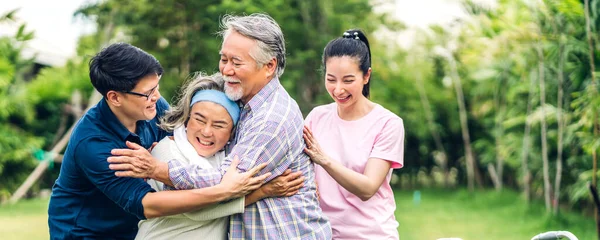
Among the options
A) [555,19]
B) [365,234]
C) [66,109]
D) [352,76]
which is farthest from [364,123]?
[66,109]

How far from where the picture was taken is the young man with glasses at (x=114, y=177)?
116 inches

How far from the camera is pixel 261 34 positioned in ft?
10.4

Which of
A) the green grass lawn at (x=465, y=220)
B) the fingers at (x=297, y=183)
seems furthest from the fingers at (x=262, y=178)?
the green grass lawn at (x=465, y=220)

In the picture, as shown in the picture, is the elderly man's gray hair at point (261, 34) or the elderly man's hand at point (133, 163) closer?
the elderly man's hand at point (133, 163)

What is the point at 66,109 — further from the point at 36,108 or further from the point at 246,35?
the point at 246,35

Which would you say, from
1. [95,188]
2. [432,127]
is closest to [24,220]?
[95,188]

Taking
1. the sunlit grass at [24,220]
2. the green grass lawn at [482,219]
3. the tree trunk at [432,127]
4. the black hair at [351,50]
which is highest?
the black hair at [351,50]

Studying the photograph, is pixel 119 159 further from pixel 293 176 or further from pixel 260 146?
pixel 293 176

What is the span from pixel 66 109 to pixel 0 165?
3098 millimetres

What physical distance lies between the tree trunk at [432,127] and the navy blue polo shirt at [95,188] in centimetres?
1612

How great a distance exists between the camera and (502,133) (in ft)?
50.0

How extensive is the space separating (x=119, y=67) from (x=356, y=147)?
1.13m

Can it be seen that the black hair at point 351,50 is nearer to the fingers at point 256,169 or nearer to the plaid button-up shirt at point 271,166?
the plaid button-up shirt at point 271,166

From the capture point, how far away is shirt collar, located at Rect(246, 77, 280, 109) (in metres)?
3.14
